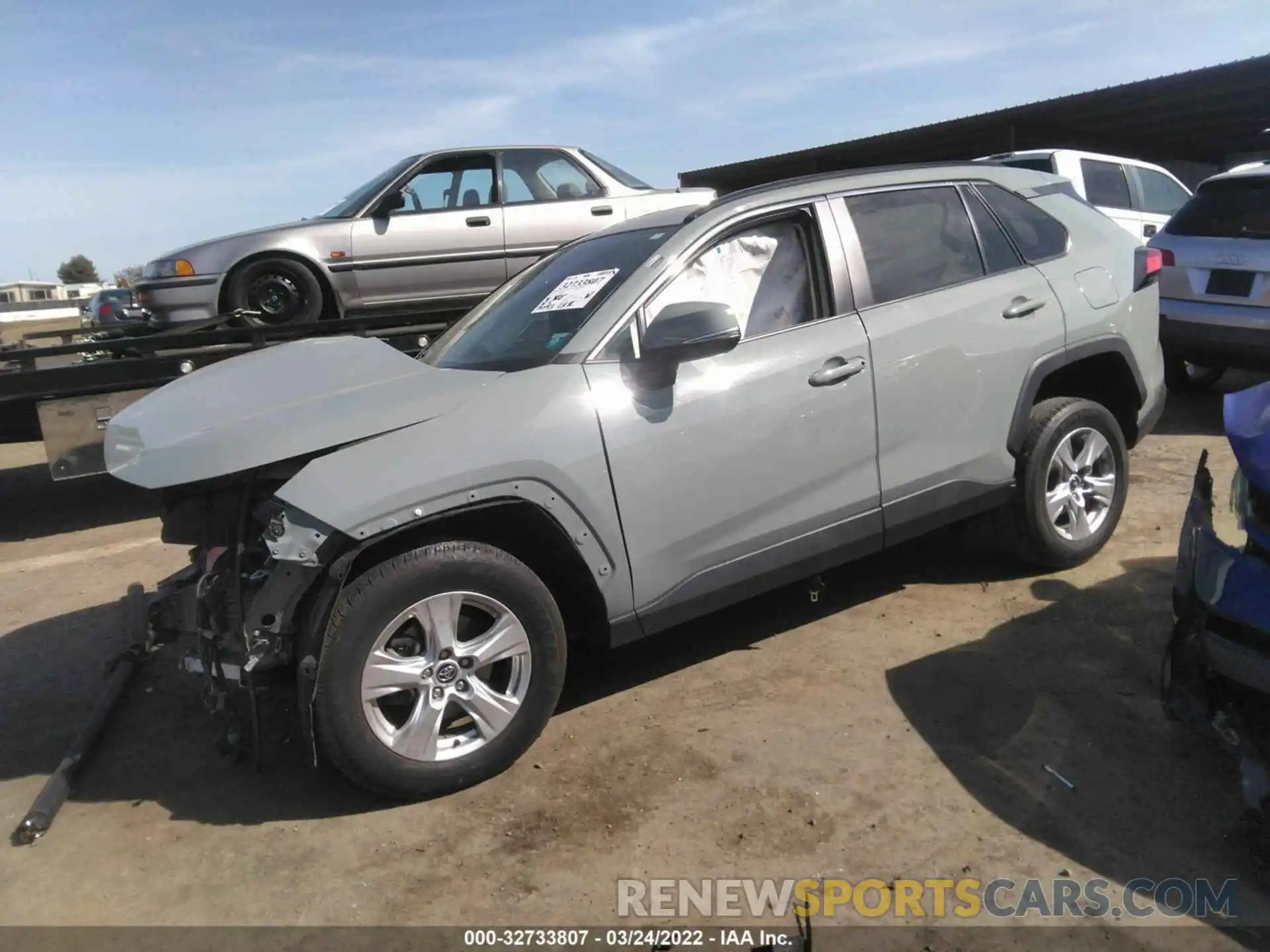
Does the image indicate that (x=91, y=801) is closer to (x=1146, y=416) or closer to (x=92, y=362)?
(x=92, y=362)

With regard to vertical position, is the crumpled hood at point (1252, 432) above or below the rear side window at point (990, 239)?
below

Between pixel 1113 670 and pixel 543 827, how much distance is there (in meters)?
2.21

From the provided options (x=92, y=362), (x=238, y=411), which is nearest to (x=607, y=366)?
(x=238, y=411)

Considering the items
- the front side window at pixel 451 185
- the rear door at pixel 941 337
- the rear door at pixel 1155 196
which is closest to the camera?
the rear door at pixel 941 337

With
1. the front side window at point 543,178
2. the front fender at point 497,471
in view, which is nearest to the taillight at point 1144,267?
the front fender at point 497,471

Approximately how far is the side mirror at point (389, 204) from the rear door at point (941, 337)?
14.5ft

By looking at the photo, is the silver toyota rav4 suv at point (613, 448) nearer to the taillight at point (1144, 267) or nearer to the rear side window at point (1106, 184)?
the taillight at point (1144, 267)

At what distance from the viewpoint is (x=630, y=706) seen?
370cm

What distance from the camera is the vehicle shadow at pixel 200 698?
327cm

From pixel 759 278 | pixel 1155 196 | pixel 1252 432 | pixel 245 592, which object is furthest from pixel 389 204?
pixel 1155 196

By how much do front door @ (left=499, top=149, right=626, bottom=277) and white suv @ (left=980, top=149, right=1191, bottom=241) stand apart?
4335 millimetres

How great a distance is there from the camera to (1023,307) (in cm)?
421

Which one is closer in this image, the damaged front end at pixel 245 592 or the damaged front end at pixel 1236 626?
the damaged front end at pixel 1236 626

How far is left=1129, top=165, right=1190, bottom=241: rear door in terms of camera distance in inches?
411
